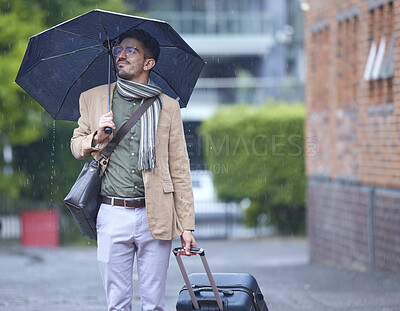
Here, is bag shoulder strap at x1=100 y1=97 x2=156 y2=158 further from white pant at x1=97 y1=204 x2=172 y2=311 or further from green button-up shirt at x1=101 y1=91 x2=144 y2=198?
white pant at x1=97 y1=204 x2=172 y2=311

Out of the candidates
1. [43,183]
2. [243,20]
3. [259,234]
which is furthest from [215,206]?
[243,20]

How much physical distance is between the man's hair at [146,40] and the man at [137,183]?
0.08 ft

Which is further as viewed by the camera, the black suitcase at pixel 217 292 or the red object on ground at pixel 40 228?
the red object on ground at pixel 40 228

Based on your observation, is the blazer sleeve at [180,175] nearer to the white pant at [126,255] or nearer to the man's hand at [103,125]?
the white pant at [126,255]

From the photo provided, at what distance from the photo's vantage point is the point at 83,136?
4.70 m

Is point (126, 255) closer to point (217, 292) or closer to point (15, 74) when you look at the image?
point (217, 292)

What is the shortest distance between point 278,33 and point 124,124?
3337 centimetres

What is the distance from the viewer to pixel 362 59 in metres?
10.9

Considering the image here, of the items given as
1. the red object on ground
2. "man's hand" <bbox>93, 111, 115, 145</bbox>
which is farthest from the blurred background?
"man's hand" <bbox>93, 111, 115, 145</bbox>

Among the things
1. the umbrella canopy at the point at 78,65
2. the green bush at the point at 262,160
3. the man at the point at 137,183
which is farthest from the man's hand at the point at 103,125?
the green bush at the point at 262,160

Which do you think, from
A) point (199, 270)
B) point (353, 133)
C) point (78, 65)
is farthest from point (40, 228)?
point (78, 65)

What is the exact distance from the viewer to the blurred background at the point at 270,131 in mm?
10516

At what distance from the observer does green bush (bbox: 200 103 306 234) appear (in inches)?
851

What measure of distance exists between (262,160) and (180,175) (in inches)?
675
